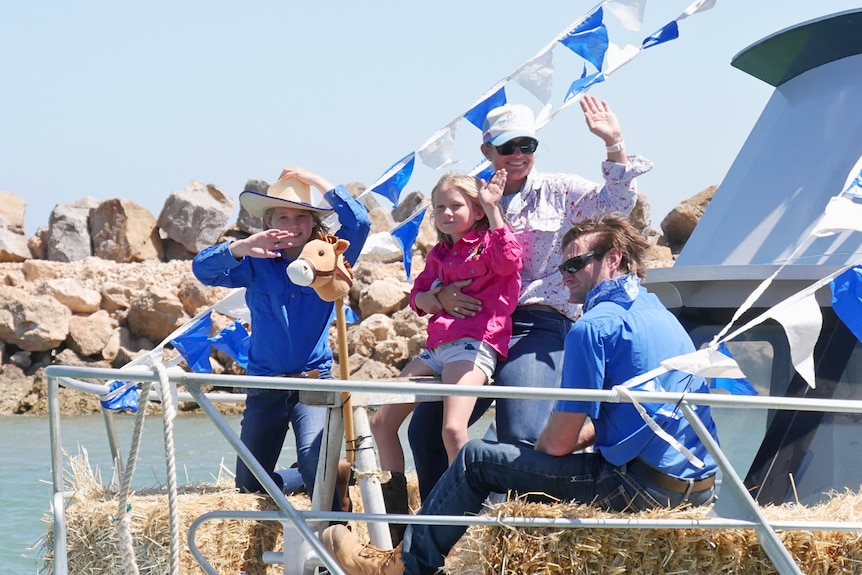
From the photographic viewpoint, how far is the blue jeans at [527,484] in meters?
3.97

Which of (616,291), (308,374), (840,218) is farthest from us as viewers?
(308,374)

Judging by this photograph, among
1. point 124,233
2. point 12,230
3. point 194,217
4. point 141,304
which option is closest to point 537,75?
point 141,304

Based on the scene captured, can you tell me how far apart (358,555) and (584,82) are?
3.62m

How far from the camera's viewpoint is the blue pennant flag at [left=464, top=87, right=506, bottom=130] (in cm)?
684

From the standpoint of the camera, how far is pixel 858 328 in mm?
4406

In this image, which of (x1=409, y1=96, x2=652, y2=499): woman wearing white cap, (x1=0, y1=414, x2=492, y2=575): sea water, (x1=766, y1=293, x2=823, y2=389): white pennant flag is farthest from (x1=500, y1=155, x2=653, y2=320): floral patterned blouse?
(x1=0, y1=414, x2=492, y2=575): sea water

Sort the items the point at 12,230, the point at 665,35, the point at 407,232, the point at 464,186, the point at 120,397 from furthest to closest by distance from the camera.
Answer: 1. the point at 12,230
2. the point at 665,35
3. the point at 407,232
4. the point at 120,397
5. the point at 464,186

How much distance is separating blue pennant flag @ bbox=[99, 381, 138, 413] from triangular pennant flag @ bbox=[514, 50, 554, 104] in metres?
2.78

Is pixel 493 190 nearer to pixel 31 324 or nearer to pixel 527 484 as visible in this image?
pixel 527 484

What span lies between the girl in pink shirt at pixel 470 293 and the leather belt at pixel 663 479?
2.86 ft

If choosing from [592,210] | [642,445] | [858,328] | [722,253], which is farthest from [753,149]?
[642,445]

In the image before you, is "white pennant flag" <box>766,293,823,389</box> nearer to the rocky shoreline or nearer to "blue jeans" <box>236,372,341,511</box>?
"blue jeans" <box>236,372,341,511</box>

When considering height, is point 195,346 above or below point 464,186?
below

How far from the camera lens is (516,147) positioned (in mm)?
5082
